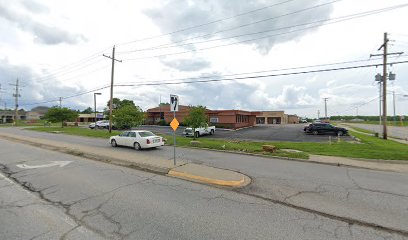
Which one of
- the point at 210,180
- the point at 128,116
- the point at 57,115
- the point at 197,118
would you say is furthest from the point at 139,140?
the point at 57,115

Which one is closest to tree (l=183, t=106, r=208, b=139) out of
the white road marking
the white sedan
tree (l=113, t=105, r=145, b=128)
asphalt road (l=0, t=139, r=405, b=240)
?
the white sedan

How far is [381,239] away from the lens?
12.1ft

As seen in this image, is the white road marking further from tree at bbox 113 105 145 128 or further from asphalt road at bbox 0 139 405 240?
tree at bbox 113 105 145 128

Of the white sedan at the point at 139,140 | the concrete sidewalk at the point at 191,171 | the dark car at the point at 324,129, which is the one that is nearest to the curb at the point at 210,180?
the concrete sidewalk at the point at 191,171

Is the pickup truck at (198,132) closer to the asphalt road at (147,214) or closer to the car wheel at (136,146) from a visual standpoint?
the car wheel at (136,146)

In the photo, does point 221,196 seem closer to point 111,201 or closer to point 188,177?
point 188,177

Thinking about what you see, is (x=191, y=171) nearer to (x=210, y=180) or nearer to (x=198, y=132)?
(x=210, y=180)

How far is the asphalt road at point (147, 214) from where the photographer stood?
380 cm

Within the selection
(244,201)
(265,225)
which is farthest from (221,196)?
(265,225)

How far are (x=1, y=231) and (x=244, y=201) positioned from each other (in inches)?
191

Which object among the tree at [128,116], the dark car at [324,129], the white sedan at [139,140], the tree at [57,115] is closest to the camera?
the white sedan at [139,140]

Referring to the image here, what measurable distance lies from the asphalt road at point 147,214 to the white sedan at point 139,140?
7149 mm

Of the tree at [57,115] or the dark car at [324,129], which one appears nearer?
the dark car at [324,129]

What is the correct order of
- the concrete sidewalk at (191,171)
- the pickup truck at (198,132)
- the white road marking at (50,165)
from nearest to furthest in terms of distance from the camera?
the concrete sidewalk at (191,171)
the white road marking at (50,165)
the pickup truck at (198,132)
